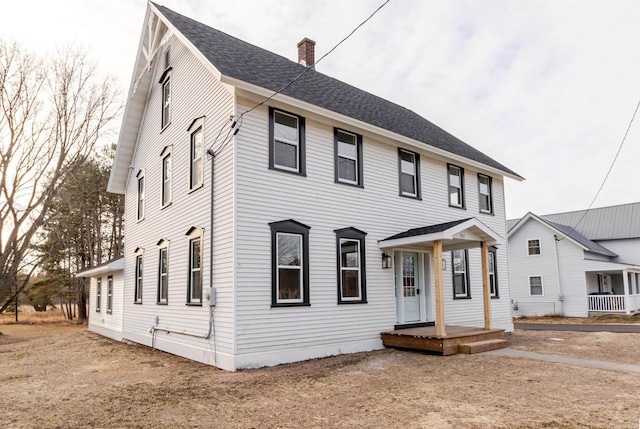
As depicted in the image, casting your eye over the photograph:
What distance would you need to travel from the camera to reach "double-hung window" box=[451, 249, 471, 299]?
1338cm

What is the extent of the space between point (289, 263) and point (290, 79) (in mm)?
4836

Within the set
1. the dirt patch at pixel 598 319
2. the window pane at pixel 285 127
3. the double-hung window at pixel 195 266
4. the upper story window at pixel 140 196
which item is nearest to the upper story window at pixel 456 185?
the window pane at pixel 285 127

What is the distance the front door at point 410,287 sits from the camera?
1192cm

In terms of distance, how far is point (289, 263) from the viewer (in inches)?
372

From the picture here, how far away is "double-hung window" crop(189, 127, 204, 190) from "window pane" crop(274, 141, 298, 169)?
6.58ft

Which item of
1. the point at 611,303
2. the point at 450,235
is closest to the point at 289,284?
the point at 450,235

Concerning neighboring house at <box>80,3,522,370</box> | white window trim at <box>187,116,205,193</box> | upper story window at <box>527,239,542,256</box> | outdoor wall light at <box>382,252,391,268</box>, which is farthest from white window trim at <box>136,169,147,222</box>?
upper story window at <box>527,239,542,256</box>

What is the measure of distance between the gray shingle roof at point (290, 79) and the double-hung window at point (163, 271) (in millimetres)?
5266

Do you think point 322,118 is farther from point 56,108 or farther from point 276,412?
point 56,108

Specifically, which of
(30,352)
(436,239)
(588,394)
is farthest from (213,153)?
(30,352)

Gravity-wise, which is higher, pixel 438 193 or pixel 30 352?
pixel 438 193

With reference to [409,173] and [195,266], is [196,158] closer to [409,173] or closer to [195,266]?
[195,266]

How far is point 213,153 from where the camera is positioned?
385 inches

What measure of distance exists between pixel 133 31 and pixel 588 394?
15.3 metres
